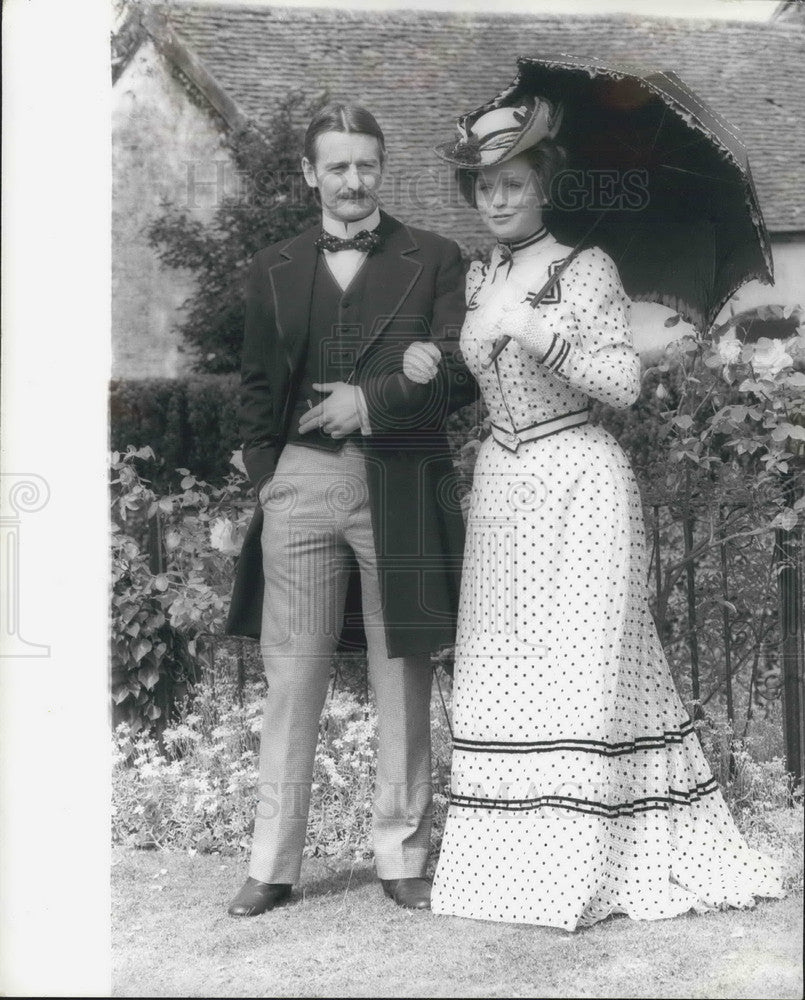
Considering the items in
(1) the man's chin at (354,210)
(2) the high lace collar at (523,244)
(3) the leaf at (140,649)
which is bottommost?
(3) the leaf at (140,649)

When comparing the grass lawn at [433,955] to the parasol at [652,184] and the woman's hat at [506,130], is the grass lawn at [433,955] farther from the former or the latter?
the woman's hat at [506,130]

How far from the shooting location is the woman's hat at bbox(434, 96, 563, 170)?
146 inches

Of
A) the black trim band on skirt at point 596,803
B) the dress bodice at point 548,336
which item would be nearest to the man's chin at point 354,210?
the dress bodice at point 548,336

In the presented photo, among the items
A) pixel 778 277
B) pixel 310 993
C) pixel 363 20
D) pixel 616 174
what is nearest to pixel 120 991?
pixel 310 993

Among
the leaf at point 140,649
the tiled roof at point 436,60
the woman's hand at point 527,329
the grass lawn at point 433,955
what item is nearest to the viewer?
the grass lawn at point 433,955

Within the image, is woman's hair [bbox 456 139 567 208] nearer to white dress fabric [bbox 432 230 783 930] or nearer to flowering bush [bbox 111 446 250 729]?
white dress fabric [bbox 432 230 783 930]

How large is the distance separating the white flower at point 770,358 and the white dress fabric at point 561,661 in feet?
3.06

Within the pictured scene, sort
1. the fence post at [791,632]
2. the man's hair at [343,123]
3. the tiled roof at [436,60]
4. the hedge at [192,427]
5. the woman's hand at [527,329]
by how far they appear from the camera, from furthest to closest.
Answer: the hedge at [192,427] → the fence post at [791,632] → the tiled roof at [436,60] → the man's hair at [343,123] → the woman's hand at [527,329]

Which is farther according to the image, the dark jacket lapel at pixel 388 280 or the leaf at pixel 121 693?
the leaf at pixel 121 693

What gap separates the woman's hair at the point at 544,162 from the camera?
377cm

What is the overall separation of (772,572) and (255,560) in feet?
6.87

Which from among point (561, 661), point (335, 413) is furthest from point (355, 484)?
point (561, 661)

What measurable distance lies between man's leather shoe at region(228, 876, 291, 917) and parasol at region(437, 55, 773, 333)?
2.08 meters

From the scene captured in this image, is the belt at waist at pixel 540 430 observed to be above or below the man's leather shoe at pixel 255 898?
above
